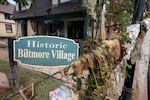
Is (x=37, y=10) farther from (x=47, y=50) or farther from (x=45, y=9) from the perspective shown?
(x=47, y=50)

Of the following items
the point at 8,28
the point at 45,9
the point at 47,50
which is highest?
the point at 45,9

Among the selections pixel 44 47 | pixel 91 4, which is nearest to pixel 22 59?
pixel 44 47

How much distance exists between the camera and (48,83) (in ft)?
20.5

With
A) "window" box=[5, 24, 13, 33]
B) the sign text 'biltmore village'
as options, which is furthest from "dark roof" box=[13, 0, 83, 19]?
"window" box=[5, 24, 13, 33]

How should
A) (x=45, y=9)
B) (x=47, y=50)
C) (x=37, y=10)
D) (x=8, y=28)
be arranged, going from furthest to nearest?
(x=8, y=28) → (x=37, y=10) → (x=45, y=9) → (x=47, y=50)

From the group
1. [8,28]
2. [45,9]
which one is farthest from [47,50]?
[8,28]

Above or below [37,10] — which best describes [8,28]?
below

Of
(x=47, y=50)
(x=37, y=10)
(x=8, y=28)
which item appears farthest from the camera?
(x=8, y=28)

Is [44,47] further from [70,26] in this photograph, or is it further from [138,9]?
[70,26]

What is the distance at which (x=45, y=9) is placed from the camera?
56.1 feet

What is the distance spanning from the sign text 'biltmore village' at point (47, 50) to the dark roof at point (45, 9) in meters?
8.91

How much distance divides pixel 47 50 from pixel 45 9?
1321 cm

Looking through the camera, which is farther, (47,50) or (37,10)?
(37,10)

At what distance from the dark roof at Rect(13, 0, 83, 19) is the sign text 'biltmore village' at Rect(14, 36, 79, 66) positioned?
8912mm
